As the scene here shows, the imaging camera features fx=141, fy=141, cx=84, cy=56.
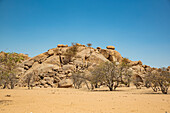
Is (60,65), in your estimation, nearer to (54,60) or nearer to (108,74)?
(54,60)

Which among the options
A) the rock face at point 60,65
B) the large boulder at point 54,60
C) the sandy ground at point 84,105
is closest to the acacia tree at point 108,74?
the sandy ground at point 84,105

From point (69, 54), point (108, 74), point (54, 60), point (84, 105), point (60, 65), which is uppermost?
point (69, 54)

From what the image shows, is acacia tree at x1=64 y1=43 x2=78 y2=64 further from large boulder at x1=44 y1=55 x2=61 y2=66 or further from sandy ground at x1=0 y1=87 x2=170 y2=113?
sandy ground at x1=0 y1=87 x2=170 y2=113

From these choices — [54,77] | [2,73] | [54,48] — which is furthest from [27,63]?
[2,73]

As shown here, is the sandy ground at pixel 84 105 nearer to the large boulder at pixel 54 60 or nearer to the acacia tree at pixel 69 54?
the large boulder at pixel 54 60

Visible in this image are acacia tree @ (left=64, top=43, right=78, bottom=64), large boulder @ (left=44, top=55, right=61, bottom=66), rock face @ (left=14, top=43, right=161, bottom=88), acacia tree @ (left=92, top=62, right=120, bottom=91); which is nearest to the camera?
acacia tree @ (left=92, top=62, right=120, bottom=91)

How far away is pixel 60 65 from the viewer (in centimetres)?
6391

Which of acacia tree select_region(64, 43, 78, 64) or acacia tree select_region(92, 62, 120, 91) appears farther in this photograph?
acacia tree select_region(64, 43, 78, 64)

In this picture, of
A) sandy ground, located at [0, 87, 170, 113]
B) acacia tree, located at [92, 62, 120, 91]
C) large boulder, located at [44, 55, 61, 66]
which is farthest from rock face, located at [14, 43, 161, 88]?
sandy ground, located at [0, 87, 170, 113]

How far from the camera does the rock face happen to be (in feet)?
180

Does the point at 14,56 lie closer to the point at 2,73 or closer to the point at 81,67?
the point at 2,73

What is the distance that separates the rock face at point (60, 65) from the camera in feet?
180

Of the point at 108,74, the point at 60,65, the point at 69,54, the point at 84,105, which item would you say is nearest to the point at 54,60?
the point at 60,65

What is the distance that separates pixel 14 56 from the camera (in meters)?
12.6
